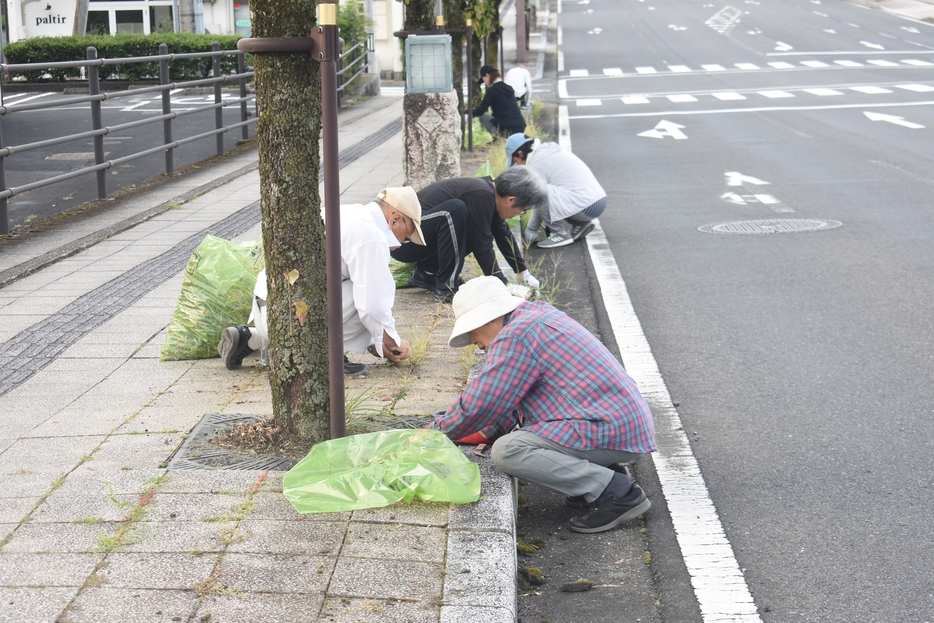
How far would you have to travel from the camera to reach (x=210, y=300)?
605 cm

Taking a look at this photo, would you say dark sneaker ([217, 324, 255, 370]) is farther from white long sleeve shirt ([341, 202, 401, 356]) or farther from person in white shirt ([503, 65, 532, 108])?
person in white shirt ([503, 65, 532, 108])

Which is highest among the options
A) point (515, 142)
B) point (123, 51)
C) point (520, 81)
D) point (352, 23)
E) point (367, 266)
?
point (352, 23)

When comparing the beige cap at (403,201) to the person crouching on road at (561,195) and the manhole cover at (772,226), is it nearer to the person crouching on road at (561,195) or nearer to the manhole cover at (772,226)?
the person crouching on road at (561,195)

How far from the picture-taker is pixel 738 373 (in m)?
6.06

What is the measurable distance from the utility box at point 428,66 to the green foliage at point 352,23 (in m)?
15.8

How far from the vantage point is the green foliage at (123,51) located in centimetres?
2709

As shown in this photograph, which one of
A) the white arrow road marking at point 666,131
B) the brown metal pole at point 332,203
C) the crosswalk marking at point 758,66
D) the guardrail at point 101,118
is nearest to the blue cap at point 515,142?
the guardrail at point 101,118

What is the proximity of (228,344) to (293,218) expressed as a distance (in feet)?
5.40

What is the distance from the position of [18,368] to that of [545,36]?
145 feet

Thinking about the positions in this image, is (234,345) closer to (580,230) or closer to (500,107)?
(580,230)

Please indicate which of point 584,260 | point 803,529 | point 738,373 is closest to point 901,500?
point 803,529

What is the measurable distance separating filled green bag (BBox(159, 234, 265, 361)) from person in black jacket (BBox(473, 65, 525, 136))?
10411 mm

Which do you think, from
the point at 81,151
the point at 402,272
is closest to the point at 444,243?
the point at 402,272

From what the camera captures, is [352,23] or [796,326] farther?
[352,23]
